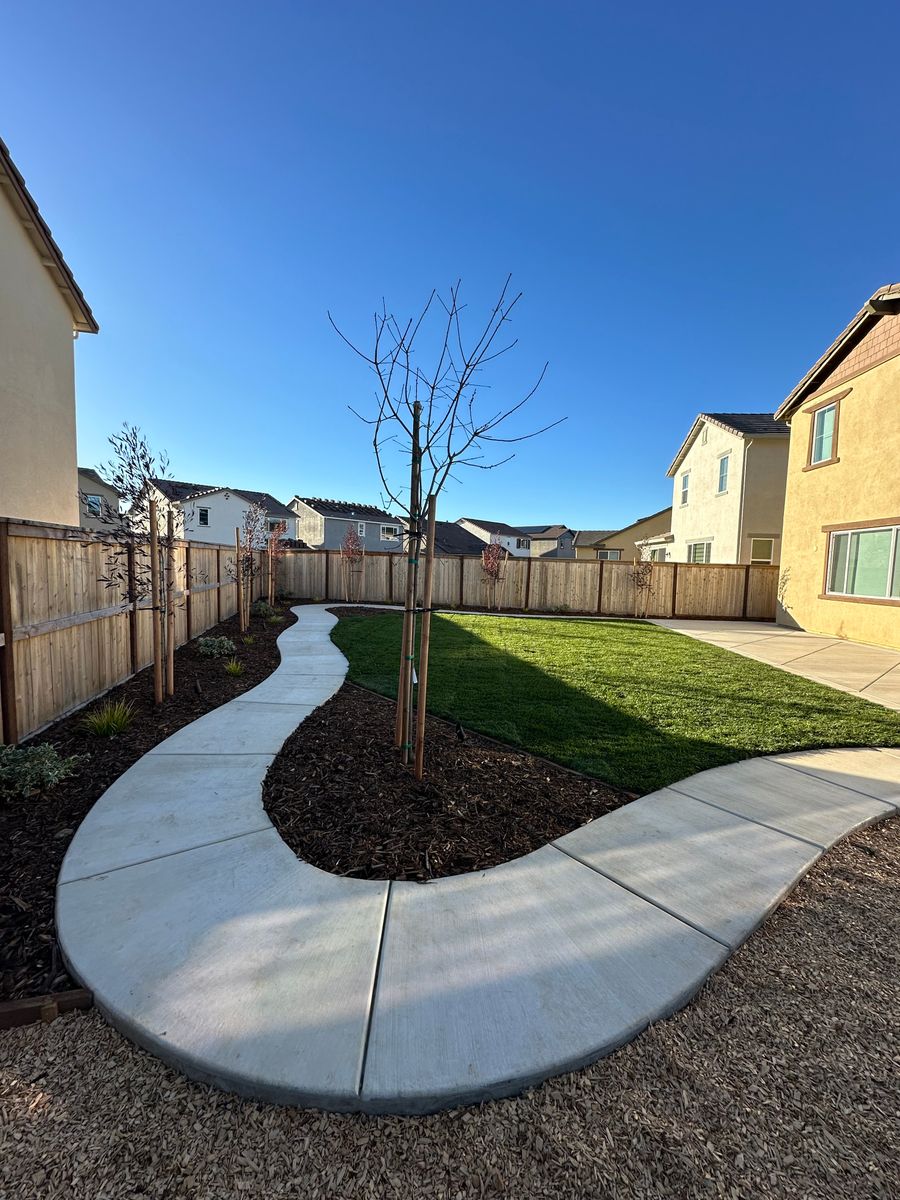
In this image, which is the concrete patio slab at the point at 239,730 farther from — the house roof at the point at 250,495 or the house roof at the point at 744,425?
the house roof at the point at 250,495

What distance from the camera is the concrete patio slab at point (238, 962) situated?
Result: 1495 millimetres

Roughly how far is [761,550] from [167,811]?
18.5 m

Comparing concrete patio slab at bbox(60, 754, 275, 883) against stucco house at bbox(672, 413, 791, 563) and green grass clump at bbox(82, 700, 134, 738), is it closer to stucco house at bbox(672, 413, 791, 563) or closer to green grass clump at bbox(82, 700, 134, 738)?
green grass clump at bbox(82, 700, 134, 738)

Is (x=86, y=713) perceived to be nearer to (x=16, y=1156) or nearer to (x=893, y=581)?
(x=16, y=1156)

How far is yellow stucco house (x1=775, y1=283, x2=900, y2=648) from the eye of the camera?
364 inches

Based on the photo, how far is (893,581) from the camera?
9.22 meters

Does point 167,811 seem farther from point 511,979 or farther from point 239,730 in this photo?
point 511,979

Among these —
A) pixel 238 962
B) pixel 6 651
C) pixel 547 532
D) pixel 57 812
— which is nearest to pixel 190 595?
pixel 6 651

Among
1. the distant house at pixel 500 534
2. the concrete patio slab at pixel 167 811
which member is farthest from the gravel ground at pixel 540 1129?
the distant house at pixel 500 534

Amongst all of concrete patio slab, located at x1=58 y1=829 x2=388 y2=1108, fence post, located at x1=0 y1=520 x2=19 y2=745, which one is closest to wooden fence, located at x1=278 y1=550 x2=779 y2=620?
fence post, located at x1=0 y1=520 x2=19 y2=745

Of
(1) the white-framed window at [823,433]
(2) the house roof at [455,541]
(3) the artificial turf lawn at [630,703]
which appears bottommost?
(3) the artificial turf lawn at [630,703]

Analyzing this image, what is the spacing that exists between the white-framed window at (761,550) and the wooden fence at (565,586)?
7.49 feet

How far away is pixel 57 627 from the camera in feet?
13.8

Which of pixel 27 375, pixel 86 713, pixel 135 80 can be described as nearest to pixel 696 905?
pixel 86 713
